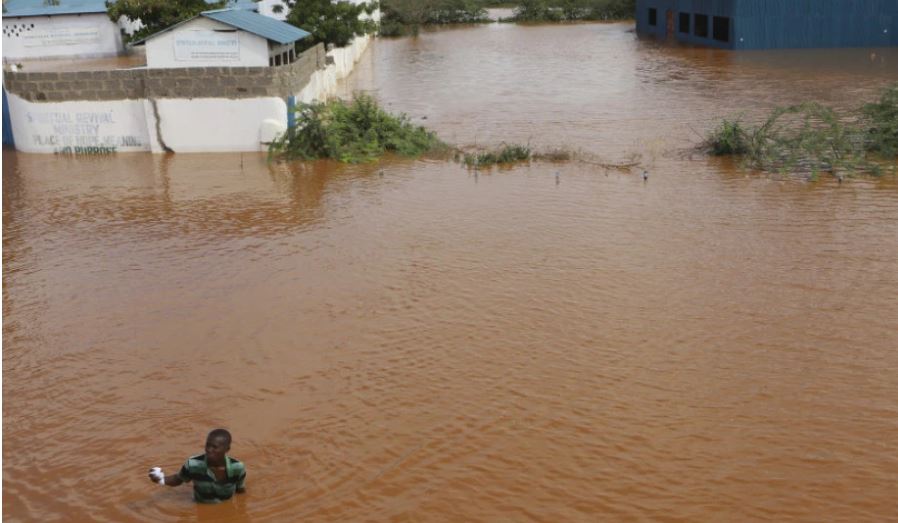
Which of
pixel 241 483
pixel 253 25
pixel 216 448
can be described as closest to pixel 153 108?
pixel 253 25

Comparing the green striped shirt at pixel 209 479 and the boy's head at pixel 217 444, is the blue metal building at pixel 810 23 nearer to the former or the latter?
the green striped shirt at pixel 209 479

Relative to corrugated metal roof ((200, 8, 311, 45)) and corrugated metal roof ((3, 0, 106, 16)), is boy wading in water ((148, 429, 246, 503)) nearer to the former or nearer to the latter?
corrugated metal roof ((200, 8, 311, 45))

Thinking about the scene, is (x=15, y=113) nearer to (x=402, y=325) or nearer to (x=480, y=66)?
(x=402, y=325)

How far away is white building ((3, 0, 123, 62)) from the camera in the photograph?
34969 millimetres

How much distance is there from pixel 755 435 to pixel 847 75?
2601cm

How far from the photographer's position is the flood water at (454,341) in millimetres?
6762

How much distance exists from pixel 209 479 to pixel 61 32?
33.9 metres

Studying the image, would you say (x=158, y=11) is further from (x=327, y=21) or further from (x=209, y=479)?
(x=209, y=479)

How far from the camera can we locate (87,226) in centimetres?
1426

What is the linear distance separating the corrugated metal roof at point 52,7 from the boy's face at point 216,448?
3292cm

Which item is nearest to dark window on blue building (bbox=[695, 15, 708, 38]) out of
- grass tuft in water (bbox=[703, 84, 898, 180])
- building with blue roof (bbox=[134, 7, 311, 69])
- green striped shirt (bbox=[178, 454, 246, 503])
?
grass tuft in water (bbox=[703, 84, 898, 180])

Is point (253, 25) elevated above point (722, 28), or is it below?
below

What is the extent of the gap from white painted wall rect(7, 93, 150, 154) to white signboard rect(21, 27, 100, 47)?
688 inches

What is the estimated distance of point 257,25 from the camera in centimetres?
1975
